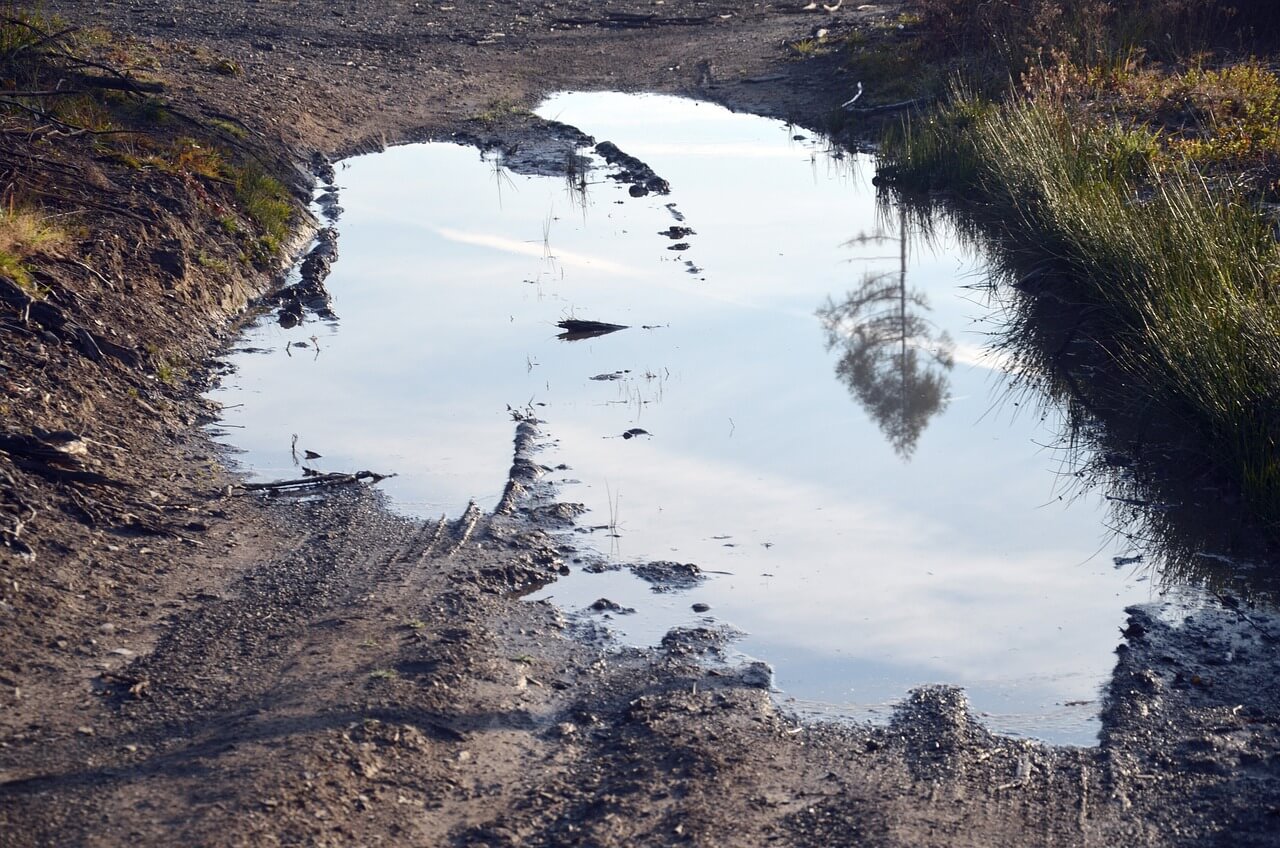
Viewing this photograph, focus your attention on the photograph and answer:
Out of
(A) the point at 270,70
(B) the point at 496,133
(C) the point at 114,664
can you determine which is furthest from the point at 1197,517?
(A) the point at 270,70

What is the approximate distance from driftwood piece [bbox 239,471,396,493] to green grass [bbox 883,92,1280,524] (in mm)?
3713

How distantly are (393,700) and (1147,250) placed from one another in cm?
515

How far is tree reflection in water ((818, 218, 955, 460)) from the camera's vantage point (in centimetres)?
702

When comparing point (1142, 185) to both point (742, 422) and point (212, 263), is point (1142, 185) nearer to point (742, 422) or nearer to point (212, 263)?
point (742, 422)

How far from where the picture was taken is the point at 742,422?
672cm

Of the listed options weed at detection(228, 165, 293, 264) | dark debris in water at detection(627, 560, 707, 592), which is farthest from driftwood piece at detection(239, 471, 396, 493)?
weed at detection(228, 165, 293, 264)

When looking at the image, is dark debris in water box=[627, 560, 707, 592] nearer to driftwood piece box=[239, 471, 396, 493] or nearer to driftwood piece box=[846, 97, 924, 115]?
driftwood piece box=[239, 471, 396, 493]

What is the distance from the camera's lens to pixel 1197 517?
543cm

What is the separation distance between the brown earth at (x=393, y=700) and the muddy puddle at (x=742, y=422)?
240mm

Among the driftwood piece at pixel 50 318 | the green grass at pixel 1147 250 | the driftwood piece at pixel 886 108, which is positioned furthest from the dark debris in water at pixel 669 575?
the driftwood piece at pixel 886 108

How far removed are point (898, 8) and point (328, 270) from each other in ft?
51.7

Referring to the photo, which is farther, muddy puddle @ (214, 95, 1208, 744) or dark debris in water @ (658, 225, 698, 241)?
dark debris in water @ (658, 225, 698, 241)

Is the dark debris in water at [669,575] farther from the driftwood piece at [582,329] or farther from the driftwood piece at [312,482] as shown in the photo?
the driftwood piece at [582,329]

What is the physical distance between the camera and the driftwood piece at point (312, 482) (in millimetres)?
5496
